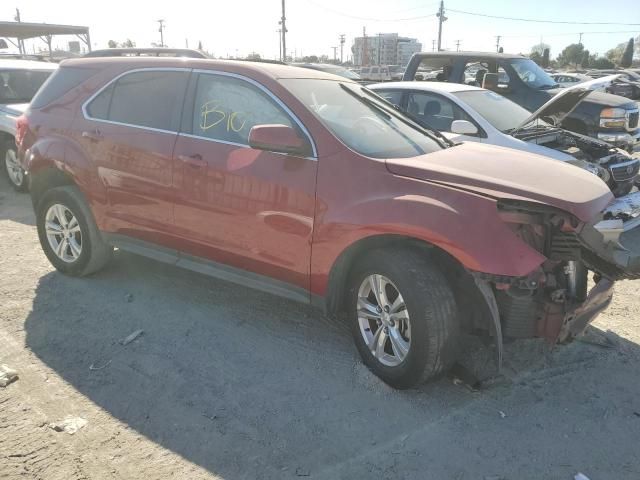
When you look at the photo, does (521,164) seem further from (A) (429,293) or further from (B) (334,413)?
(B) (334,413)

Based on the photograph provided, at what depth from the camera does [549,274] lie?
3.08 m

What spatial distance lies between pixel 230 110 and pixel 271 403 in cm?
204

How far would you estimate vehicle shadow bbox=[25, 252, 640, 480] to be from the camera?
2.71 metres

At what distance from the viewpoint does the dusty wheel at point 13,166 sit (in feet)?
26.7

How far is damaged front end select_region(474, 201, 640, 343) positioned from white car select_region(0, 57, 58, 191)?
25.0 ft

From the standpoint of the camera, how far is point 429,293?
2.97 m

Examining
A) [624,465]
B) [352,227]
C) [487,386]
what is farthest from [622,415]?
[352,227]

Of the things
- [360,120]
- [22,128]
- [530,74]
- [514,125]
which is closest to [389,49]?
[530,74]

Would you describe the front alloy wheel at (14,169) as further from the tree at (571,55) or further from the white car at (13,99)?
the tree at (571,55)

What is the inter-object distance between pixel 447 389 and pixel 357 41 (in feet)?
342

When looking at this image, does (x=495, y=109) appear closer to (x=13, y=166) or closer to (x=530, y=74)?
(x=530, y=74)

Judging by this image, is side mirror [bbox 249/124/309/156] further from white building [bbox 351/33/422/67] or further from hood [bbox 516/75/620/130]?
white building [bbox 351/33/422/67]

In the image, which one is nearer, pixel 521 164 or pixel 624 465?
pixel 624 465

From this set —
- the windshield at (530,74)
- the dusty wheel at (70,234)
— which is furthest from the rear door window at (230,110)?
the windshield at (530,74)
